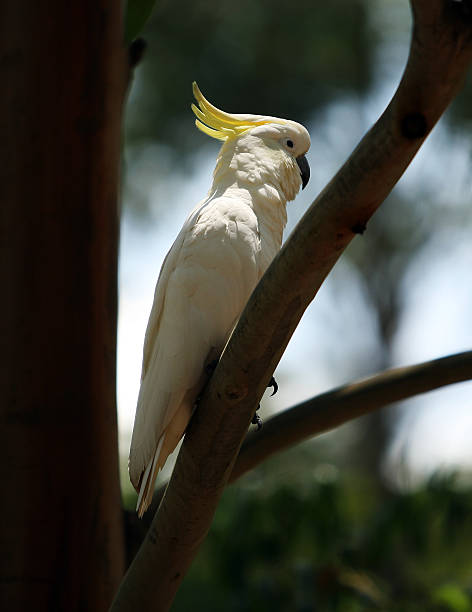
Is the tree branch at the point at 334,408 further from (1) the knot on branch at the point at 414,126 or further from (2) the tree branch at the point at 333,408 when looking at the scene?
(1) the knot on branch at the point at 414,126

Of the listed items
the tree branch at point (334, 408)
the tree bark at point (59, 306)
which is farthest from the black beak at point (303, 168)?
the tree branch at point (334, 408)

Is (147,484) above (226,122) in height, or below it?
below

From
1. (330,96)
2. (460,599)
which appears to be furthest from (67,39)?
(330,96)

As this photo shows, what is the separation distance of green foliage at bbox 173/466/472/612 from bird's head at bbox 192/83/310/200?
39.5 inches

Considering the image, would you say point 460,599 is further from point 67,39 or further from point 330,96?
point 330,96

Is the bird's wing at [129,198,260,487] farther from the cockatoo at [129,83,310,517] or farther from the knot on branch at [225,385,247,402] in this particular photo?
the knot on branch at [225,385,247,402]

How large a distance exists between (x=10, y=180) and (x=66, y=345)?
319 millimetres

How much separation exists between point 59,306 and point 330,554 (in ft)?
4.57

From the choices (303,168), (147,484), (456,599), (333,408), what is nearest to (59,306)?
(147,484)

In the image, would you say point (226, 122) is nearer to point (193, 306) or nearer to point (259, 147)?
point (259, 147)

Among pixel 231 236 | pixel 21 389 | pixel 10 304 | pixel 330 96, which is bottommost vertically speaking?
pixel 21 389

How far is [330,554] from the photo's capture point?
2186 millimetres

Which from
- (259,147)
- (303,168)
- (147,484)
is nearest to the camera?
(147,484)

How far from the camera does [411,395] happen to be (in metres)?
1.14
